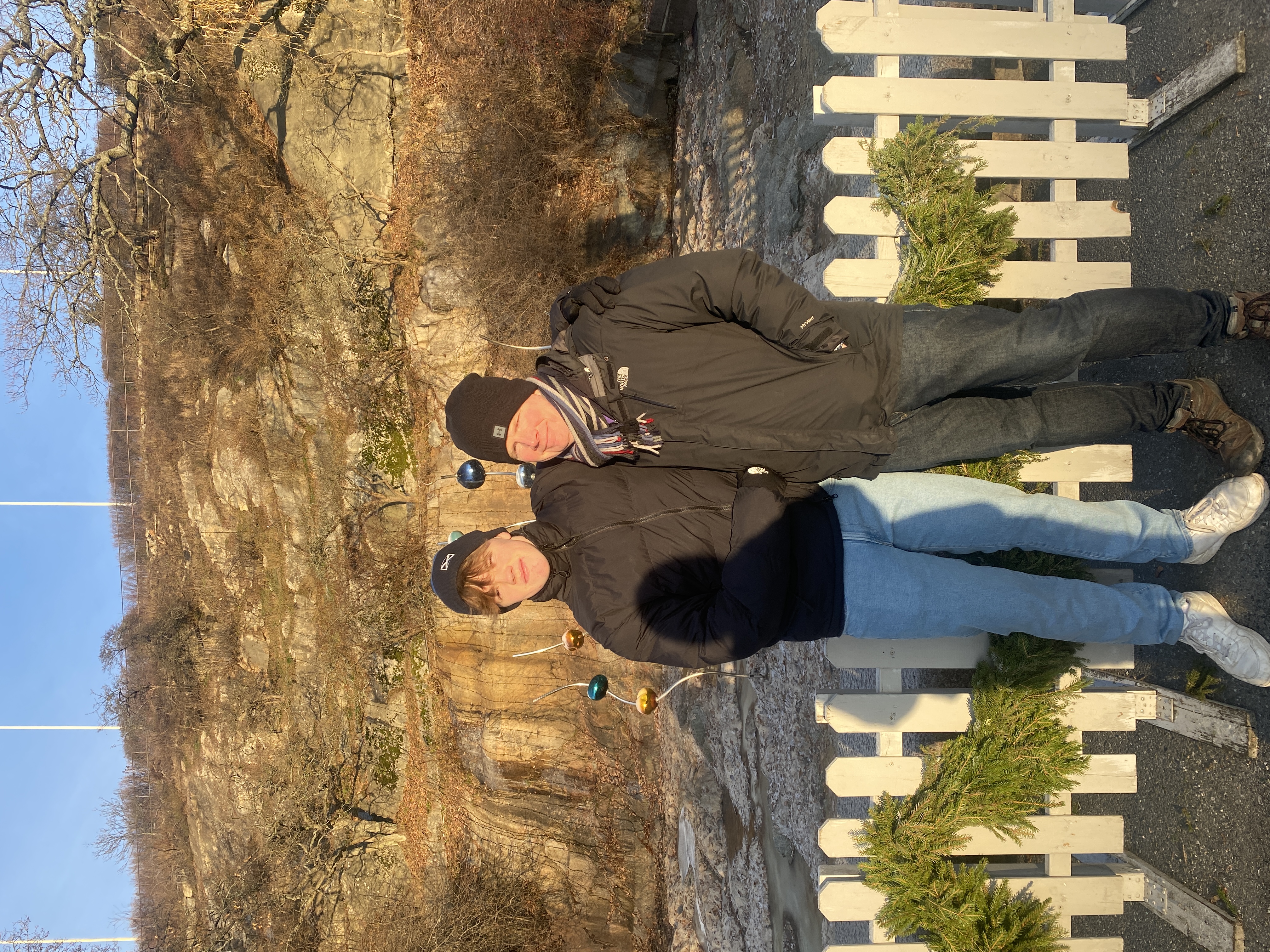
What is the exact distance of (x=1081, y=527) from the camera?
2.74m

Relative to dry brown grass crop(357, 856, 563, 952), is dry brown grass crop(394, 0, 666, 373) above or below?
above

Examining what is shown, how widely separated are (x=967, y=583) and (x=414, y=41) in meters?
7.34

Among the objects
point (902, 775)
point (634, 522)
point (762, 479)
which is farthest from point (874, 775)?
point (634, 522)

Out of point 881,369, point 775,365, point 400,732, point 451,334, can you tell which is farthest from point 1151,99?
point 400,732

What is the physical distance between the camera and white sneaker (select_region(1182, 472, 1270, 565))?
258 centimetres

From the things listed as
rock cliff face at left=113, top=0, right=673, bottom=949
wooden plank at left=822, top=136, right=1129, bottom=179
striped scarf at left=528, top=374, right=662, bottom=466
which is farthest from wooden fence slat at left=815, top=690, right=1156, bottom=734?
rock cliff face at left=113, top=0, right=673, bottom=949

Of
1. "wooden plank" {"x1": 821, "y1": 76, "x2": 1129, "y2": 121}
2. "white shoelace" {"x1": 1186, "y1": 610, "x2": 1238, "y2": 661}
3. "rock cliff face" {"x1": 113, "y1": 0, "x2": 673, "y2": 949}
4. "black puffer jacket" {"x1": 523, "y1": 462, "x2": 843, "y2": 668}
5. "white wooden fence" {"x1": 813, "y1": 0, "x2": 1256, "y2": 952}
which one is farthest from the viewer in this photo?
"rock cliff face" {"x1": 113, "y1": 0, "x2": 673, "y2": 949}

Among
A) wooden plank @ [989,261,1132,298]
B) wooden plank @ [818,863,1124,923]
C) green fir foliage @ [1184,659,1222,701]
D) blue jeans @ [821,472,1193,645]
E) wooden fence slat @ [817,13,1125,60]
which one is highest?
wooden fence slat @ [817,13,1125,60]

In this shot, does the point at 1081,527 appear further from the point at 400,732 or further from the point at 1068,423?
the point at 400,732

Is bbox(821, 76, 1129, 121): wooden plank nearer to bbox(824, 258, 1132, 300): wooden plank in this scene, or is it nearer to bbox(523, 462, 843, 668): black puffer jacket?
bbox(824, 258, 1132, 300): wooden plank

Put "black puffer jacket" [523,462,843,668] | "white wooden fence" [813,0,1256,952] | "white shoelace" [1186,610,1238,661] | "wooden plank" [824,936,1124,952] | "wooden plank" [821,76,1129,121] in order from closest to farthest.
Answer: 1. "black puffer jacket" [523,462,843,668]
2. "white shoelace" [1186,610,1238,661]
3. "wooden plank" [824,936,1124,952]
4. "white wooden fence" [813,0,1256,952]
5. "wooden plank" [821,76,1129,121]

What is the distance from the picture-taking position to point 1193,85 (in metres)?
2.95

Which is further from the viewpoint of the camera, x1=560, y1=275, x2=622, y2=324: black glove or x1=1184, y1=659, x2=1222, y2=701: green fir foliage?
x1=1184, y1=659, x2=1222, y2=701: green fir foliage

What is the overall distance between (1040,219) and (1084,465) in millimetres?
1232
